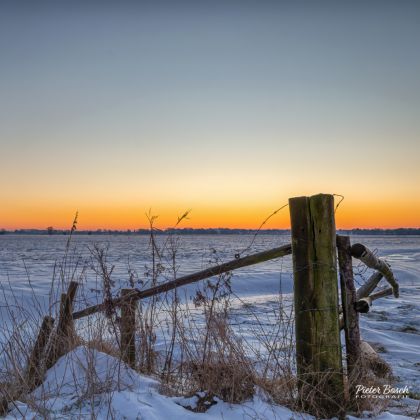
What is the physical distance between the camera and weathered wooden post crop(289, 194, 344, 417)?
10.2 ft

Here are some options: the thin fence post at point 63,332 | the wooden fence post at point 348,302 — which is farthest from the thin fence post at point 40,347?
the wooden fence post at point 348,302

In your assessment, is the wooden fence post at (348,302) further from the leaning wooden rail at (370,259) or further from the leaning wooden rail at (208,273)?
the leaning wooden rail at (208,273)

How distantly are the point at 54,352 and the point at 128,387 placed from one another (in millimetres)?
923

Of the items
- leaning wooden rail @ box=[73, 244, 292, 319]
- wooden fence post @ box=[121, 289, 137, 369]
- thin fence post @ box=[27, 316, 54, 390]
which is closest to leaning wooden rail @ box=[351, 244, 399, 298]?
leaning wooden rail @ box=[73, 244, 292, 319]

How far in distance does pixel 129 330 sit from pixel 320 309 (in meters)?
1.91

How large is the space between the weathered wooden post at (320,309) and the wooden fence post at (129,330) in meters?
1.69

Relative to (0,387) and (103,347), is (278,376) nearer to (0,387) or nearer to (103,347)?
(103,347)

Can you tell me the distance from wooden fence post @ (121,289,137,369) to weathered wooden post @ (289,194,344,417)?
1685 mm

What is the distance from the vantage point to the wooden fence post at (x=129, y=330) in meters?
4.01

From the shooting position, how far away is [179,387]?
3.53 meters

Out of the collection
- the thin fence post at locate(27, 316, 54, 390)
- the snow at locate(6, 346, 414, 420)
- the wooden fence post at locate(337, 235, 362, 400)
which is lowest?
the snow at locate(6, 346, 414, 420)

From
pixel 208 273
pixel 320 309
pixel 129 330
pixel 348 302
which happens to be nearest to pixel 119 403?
pixel 129 330

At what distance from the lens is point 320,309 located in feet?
10.2

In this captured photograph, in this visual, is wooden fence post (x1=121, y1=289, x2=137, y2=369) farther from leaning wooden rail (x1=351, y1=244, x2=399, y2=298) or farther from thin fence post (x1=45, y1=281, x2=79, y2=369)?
leaning wooden rail (x1=351, y1=244, x2=399, y2=298)
